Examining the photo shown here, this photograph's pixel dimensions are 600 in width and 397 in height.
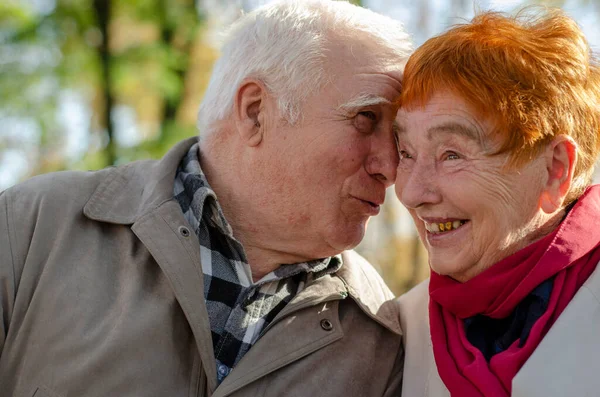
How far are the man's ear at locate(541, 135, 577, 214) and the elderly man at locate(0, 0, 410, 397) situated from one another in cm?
67

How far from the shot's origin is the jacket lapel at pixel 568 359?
2.34m

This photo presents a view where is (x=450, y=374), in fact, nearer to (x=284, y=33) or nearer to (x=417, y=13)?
(x=284, y=33)

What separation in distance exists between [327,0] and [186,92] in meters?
6.27

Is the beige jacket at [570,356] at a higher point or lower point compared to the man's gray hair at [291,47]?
lower

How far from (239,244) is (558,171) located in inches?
48.9

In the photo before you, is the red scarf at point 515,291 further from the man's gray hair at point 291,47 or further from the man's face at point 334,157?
the man's gray hair at point 291,47

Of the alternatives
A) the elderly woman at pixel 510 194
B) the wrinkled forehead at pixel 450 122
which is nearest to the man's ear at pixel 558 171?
the elderly woman at pixel 510 194

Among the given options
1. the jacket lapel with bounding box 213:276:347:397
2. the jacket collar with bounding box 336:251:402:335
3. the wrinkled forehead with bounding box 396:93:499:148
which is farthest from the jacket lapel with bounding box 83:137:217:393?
the wrinkled forehead with bounding box 396:93:499:148

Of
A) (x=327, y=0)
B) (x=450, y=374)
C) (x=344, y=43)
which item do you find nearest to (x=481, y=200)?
(x=450, y=374)

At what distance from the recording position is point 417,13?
9.80 meters

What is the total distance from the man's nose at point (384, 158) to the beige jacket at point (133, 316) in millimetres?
489

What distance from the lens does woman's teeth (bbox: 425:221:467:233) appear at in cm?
266

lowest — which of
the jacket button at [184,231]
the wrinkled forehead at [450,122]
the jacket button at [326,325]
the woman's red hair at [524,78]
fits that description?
the jacket button at [326,325]

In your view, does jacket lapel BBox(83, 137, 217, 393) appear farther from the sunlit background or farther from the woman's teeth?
the sunlit background
